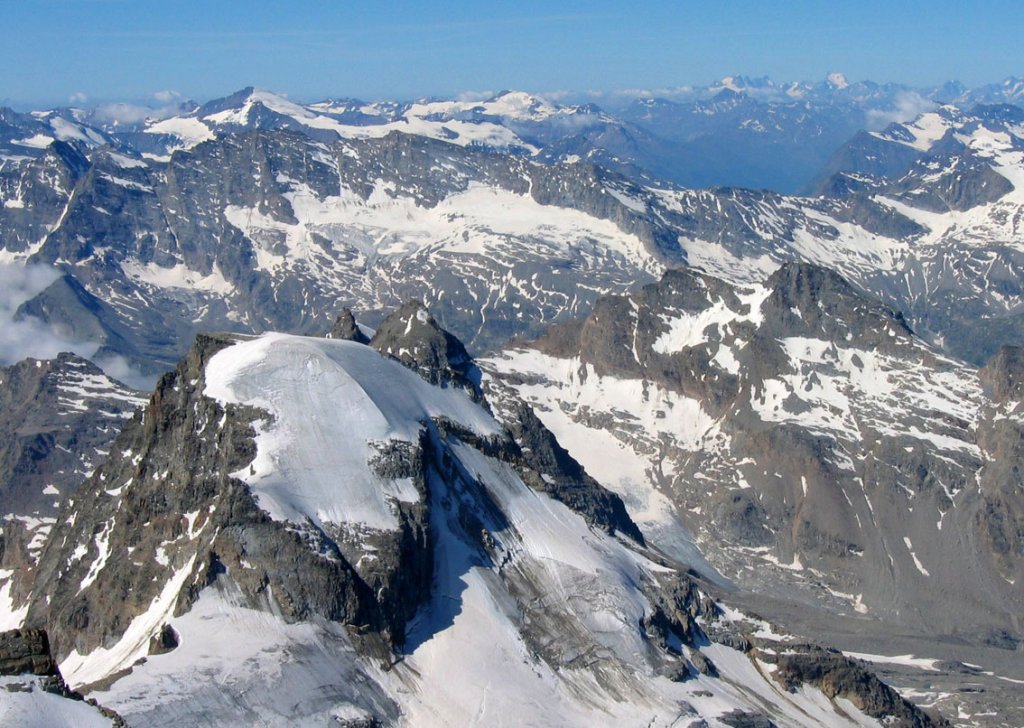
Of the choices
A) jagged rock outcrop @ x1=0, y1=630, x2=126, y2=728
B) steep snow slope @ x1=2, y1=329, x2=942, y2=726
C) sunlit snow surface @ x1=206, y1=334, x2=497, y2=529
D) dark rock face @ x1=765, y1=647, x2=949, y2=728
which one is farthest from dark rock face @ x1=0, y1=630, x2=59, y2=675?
dark rock face @ x1=765, y1=647, x2=949, y2=728

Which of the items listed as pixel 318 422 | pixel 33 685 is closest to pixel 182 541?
pixel 318 422

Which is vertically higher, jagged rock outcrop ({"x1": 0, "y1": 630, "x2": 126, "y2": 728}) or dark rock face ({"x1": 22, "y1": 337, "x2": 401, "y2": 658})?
jagged rock outcrop ({"x1": 0, "y1": 630, "x2": 126, "y2": 728})

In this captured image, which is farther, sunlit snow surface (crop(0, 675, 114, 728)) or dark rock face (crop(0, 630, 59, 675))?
dark rock face (crop(0, 630, 59, 675))

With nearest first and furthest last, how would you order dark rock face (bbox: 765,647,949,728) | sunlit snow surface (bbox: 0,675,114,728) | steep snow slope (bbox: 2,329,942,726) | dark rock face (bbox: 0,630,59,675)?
sunlit snow surface (bbox: 0,675,114,728) < dark rock face (bbox: 0,630,59,675) < steep snow slope (bbox: 2,329,942,726) < dark rock face (bbox: 765,647,949,728)

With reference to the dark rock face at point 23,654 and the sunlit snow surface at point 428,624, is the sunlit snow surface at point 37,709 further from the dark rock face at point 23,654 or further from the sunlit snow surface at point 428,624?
the sunlit snow surface at point 428,624

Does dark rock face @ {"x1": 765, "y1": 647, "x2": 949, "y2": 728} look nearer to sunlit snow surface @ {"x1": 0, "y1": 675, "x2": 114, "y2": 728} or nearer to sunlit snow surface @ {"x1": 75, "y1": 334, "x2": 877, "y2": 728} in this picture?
sunlit snow surface @ {"x1": 75, "y1": 334, "x2": 877, "y2": 728}

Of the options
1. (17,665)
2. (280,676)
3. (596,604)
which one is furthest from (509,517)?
(17,665)

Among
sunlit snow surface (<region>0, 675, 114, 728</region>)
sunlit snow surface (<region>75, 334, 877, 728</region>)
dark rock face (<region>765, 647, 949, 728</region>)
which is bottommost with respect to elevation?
dark rock face (<region>765, 647, 949, 728</region>)

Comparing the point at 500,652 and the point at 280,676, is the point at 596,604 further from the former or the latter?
the point at 280,676

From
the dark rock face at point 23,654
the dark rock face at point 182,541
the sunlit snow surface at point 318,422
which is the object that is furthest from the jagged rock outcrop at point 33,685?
the sunlit snow surface at point 318,422

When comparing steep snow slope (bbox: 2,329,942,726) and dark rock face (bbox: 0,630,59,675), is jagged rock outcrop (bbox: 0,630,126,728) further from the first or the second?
steep snow slope (bbox: 2,329,942,726)

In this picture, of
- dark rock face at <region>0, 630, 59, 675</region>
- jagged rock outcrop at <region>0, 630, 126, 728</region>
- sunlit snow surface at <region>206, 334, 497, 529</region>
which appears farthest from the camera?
sunlit snow surface at <region>206, 334, 497, 529</region>
